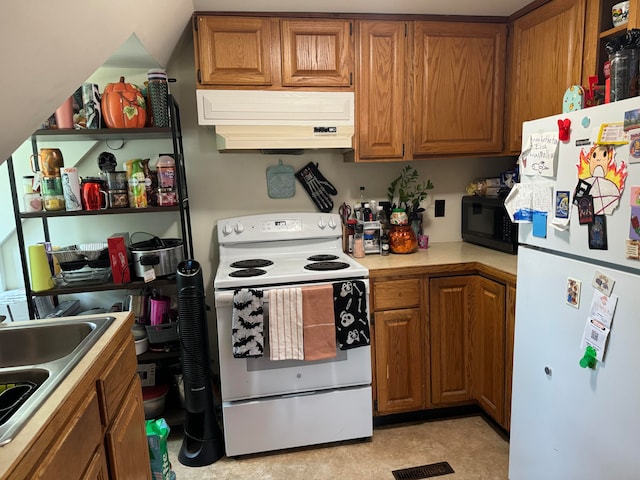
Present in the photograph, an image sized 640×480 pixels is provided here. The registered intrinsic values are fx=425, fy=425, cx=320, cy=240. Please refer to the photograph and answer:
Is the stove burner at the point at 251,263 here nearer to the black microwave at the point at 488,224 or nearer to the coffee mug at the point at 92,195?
the coffee mug at the point at 92,195

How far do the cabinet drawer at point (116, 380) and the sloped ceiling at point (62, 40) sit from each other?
74 cm

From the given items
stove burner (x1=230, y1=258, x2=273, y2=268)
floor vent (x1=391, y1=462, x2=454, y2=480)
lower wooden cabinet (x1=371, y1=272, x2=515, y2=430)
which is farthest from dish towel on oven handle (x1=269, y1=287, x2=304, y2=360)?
floor vent (x1=391, y1=462, x2=454, y2=480)

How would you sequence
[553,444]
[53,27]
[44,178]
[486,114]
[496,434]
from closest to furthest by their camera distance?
1. [53,27]
2. [553,444]
3. [44,178]
4. [496,434]
5. [486,114]

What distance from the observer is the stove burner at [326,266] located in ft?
7.13

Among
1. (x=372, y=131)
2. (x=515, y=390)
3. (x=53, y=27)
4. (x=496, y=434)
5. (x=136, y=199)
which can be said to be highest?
(x=53, y=27)

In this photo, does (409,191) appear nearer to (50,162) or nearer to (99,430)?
(50,162)

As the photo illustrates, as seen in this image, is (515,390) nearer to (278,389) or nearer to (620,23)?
(278,389)

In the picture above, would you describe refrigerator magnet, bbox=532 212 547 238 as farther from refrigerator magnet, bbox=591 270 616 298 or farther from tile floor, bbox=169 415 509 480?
tile floor, bbox=169 415 509 480

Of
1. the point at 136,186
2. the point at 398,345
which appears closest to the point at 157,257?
the point at 136,186

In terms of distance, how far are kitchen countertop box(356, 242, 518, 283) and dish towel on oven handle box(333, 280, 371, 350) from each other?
0.18 m

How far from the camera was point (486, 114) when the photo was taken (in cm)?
246

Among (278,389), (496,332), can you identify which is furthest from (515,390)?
(278,389)

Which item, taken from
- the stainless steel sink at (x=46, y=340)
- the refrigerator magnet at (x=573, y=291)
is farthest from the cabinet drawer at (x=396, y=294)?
the stainless steel sink at (x=46, y=340)

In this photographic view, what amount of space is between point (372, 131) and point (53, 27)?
5.32 feet
